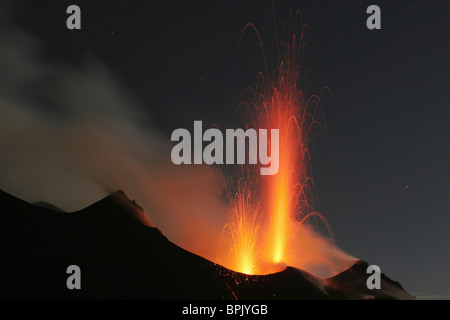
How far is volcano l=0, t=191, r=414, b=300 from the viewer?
1772 inches

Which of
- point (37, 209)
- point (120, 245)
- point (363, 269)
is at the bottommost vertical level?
point (363, 269)

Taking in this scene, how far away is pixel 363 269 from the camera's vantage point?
2418 inches

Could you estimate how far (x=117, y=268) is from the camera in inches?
1929

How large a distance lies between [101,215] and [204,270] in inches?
642

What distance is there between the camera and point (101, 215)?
5853 cm

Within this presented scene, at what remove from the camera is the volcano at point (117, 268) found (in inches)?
1772

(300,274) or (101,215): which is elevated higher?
(101,215)
